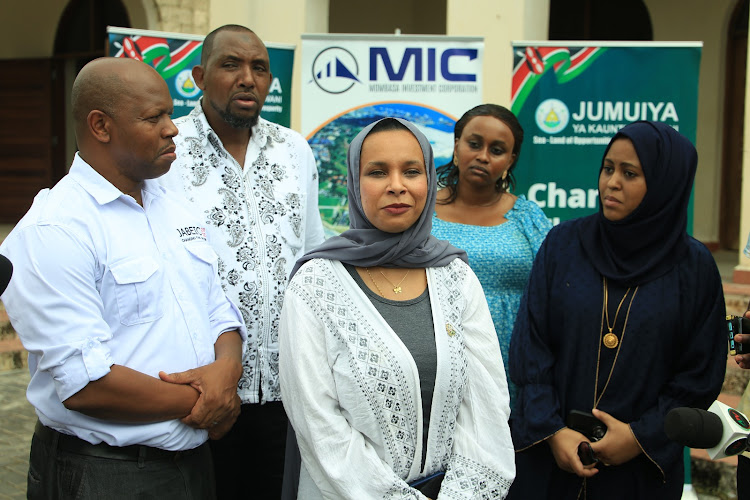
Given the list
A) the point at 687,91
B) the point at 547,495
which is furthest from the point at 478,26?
the point at 547,495

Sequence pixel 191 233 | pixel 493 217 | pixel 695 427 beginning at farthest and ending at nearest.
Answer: pixel 493 217 < pixel 191 233 < pixel 695 427

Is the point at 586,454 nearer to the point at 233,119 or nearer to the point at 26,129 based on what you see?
the point at 233,119

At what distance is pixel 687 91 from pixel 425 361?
3499 millimetres

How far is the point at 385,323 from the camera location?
210 cm

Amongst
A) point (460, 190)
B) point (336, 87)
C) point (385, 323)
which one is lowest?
point (385, 323)

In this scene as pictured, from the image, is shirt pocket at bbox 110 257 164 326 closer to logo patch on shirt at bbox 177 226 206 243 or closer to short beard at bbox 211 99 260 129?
logo patch on shirt at bbox 177 226 206 243

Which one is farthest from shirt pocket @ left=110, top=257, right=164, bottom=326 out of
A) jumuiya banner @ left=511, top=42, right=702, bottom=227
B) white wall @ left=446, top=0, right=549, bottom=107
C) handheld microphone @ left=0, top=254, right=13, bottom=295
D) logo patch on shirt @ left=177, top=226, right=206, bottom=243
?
white wall @ left=446, top=0, right=549, bottom=107

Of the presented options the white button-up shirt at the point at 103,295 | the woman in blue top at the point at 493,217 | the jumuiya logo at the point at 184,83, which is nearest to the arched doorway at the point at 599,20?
the jumuiya logo at the point at 184,83

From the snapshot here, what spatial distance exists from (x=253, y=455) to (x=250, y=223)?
915mm

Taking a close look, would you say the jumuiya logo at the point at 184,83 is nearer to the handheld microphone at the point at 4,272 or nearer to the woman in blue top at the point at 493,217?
the woman in blue top at the point at 493,217

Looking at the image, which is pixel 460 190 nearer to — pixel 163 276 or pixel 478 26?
pixel 163 276

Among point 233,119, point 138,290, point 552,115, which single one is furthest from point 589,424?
point 552,115

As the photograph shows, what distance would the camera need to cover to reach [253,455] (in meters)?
2.86

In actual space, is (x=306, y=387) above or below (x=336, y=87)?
below
